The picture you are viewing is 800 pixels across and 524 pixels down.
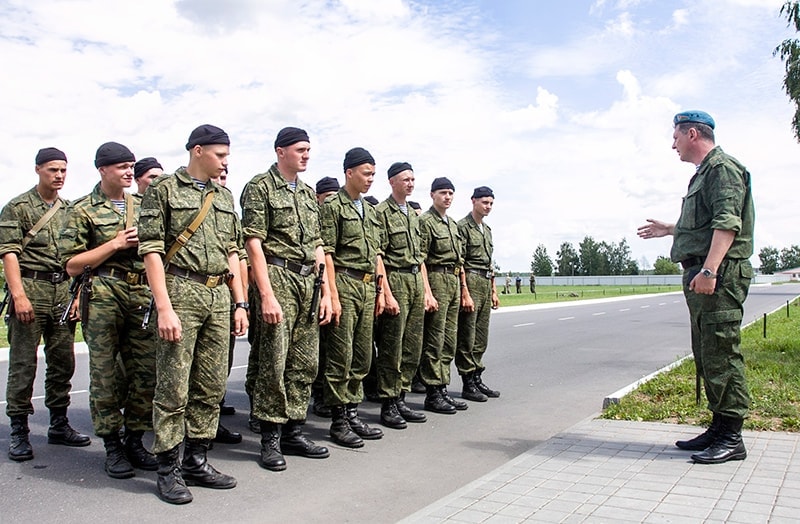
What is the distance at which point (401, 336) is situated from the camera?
268 inches

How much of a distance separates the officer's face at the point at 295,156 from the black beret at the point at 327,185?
2803 millimetres

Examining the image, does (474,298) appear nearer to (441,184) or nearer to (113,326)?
(441,184)

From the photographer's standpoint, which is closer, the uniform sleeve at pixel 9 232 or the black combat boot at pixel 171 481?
the black combat boot at pixel 171 481

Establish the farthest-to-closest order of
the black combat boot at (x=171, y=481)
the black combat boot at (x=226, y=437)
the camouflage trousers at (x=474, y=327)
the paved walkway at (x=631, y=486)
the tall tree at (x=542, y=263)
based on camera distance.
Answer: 1. the tall tree at (x=542, y=263)
2. the camouflage trousers at (x=474, y=327)
3. the black combat boot at (x=226, y=437)
4. the black combat boot at (x=171, y=481)
5. the paved walkway at (x=631, y=486)

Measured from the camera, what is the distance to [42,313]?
5.77 m

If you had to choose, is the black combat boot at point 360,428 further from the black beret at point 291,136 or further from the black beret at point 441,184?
the black beret at point 441,184

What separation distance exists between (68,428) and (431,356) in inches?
134

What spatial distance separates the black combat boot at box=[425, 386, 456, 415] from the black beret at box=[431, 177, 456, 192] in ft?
6.94

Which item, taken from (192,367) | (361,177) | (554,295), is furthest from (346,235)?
(554,295)

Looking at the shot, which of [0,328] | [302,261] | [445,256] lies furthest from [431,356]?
[0,328]

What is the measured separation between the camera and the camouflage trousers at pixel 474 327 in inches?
320

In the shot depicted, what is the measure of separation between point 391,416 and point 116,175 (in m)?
3.22

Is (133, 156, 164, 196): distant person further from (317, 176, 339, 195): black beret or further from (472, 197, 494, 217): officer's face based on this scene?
(472, 197, 494, 217): officer's face

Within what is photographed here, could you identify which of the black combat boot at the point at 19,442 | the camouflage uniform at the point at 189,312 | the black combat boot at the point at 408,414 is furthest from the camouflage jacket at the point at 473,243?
the black combat boot at the point at 19,442
